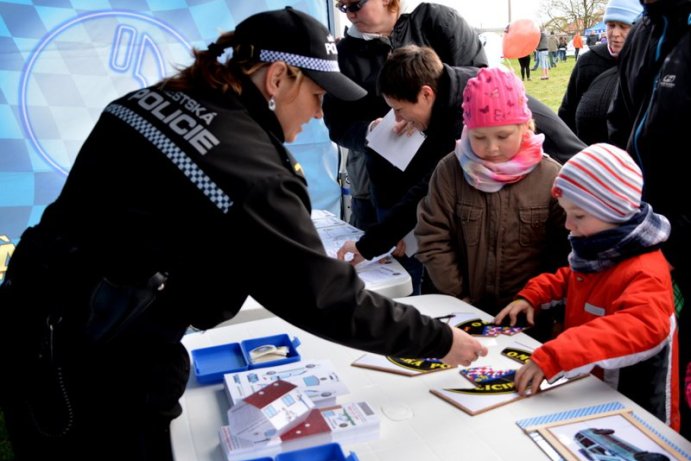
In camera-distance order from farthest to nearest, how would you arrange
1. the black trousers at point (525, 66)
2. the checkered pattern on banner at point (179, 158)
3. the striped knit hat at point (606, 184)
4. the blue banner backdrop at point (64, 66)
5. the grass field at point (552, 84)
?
the black trousers at point (525, 66), the grass field at point (552, 84), the blue banner backdrop at point (64, 66), the striped knit hat at point (606, 184), the checkered pattern on banner at point (179, 158)

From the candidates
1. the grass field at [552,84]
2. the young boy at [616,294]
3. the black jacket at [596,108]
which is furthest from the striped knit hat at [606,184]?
the grass field at [552,84]

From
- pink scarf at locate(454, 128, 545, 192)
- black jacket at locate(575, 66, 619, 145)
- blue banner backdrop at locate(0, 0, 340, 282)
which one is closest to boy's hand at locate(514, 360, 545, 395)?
pink scarf at locate(454, 128, 545, 192)

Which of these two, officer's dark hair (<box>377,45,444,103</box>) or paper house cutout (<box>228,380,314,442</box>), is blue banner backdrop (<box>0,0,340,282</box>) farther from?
paper house cutout (<box>228,380,314,442</box>)

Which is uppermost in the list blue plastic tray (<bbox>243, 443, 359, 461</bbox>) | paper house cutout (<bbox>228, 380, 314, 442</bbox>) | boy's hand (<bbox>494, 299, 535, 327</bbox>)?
paper house cutout (<bbox>228, 380, 314, 442</bbox>)

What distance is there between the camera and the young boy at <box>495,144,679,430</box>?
128 cm

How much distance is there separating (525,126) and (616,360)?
2.46 feet

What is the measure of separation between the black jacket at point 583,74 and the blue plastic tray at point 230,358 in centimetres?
208

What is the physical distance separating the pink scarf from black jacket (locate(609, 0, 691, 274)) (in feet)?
0.91

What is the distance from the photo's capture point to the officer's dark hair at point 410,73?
6.56 feet

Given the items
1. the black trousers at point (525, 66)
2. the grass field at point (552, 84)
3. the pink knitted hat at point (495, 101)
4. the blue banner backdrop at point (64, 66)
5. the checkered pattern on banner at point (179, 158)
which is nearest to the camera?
the checkered pattern on banner at point (179, 158)

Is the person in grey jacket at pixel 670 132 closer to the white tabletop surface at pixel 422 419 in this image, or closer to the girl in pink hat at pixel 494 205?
the girl in pink hat at pixel 494 205

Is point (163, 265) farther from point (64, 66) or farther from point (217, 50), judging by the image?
point (64, 66)

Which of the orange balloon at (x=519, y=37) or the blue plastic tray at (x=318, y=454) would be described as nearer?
the blue plastic tray at (x=318, y=454)

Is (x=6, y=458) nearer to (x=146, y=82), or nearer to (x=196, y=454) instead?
(x=196, y=454)
